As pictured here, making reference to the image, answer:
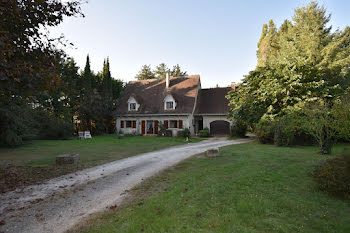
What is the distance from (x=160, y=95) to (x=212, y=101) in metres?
7.80

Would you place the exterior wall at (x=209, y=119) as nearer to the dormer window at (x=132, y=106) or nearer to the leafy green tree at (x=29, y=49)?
the dormer window at (x=132, y=106)

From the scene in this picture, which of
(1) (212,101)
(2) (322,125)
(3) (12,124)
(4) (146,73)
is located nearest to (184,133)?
(1) (212,101)

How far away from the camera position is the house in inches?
1051

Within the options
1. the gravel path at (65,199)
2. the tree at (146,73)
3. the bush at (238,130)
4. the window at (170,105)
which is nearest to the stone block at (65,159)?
the gravel path at (65,199)

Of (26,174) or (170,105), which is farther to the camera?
(170,105)

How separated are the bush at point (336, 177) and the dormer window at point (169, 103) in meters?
22.0

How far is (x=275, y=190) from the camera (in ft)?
18.5

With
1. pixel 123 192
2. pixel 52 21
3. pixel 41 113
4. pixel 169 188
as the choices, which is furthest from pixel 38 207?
pixel 41 113

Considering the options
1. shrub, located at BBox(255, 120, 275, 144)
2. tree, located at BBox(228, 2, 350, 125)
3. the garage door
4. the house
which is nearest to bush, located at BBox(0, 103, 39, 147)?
the house

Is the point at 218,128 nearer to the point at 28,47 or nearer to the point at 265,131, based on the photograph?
the point at 265,131

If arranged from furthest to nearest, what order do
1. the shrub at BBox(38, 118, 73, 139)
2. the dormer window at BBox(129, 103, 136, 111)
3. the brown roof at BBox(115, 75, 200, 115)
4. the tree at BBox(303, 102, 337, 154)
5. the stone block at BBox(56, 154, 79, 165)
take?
the dormer window at BBox(129, 103, 136, 111)
the brown roof at BBox(115, 75, 200, 115)
the shrub at BBox(38, 118, 73, 139)
the tree at BBox(303, 102, 337, 154)
the stone block at BBox(56, 154, 79, 165)

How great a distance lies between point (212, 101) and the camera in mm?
28469

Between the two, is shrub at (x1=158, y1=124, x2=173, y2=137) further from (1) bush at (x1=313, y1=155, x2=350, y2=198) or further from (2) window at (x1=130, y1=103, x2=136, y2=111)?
(1) bush at (x1=313, y1=155, x2=350, y2=198)

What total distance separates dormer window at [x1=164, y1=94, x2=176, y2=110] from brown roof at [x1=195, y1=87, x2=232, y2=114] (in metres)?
3.44
